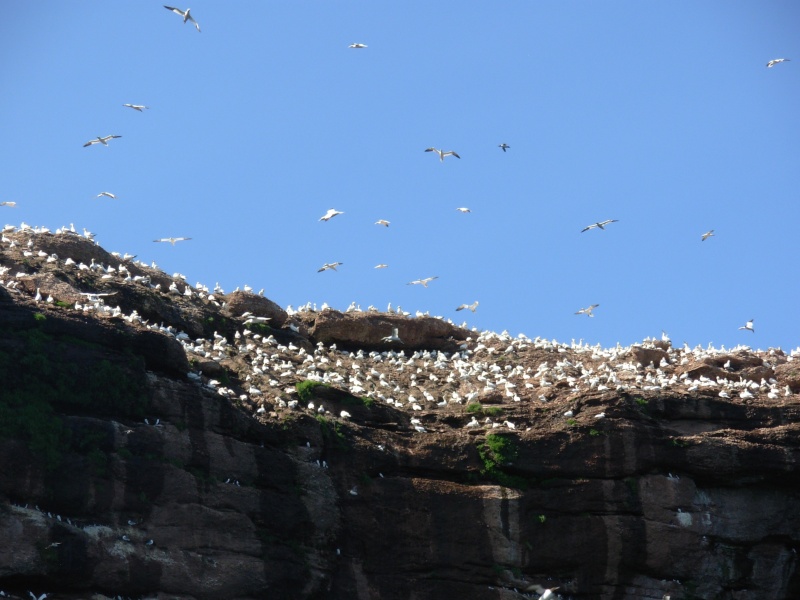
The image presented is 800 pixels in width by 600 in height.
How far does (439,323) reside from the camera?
57750mm

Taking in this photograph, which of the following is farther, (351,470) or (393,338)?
(393,338)

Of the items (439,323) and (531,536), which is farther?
(439,323)

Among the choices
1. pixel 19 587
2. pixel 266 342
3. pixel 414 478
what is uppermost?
pixel 266 342

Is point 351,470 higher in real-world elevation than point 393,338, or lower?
lower

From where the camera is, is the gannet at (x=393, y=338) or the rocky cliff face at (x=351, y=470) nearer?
the rocky cliff face at (x=351, y=470)

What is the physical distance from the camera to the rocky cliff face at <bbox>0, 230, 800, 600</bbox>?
37344mm

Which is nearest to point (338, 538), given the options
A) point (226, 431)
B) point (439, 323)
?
point (226, 431)

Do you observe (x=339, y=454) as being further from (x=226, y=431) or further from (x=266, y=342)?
(x=266, y=342)

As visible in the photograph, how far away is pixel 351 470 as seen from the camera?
43094mm

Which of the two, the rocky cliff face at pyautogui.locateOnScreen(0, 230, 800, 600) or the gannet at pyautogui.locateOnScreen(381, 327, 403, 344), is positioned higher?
the gannet at pyautogui.locateOnScreen(381, 327, 403, 344)

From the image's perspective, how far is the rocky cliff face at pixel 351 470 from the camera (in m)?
37.3

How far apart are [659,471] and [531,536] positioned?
16.8 ft

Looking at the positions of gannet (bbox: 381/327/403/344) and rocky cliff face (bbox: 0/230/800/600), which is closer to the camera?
rocky cliff face (bbox: 0/230/800/600)

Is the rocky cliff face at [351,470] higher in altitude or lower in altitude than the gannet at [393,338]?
lower
